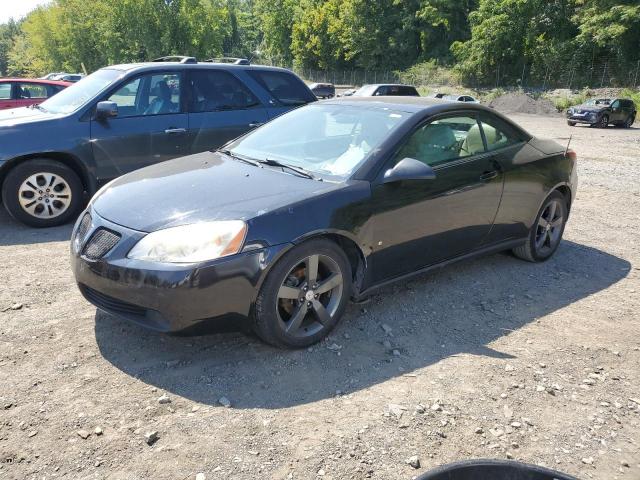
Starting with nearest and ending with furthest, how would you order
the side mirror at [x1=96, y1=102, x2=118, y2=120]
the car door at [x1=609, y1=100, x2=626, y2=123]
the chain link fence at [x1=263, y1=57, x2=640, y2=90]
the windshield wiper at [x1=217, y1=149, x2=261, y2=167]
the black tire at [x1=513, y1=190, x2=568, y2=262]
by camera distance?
1. the windshield wiper at [x1=217, y1=149, x2=261, y2=167]
2. the black tire at [x1=513, y1=190, x2=568, y2=262]
3. the side mirror at [x1=96, y1=102, x2=118, y2=120]
4. the car door at [x1=609, y1=100, x2=626, y2=123]
5. the chain link fence at [x1=263, y1=57, x2=640, y2=90]

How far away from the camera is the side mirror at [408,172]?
3.73m

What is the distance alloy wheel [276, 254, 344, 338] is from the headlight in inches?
17.0

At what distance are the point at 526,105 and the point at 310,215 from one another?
37.6m

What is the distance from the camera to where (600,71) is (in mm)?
41656

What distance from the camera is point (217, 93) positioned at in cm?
695

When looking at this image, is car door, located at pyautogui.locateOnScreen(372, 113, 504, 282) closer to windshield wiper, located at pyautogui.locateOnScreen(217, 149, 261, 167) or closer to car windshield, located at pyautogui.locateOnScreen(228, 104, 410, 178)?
car windshield, located at pyautogui.locateOnScreen(228, 104, 410, 178)

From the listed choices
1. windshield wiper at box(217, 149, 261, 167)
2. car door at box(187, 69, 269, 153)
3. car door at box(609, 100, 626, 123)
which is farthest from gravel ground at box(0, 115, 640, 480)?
car door at box(609, 100, 626, 123)

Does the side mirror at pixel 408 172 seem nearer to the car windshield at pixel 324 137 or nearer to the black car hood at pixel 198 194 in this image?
the car windshield at pixel 324 137

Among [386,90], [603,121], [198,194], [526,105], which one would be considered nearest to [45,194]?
[198,194]

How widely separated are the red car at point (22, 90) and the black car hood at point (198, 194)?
31.1ft

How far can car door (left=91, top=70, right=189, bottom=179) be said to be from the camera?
6.16 m

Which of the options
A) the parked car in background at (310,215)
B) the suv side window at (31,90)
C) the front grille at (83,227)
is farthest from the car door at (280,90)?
the suv side window at (31,90)

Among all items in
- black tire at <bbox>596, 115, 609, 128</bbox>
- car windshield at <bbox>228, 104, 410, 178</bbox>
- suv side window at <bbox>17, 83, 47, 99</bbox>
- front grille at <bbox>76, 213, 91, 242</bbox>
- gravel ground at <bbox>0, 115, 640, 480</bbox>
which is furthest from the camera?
black tire at <bbox>596, 115, 609, 128</bbox>

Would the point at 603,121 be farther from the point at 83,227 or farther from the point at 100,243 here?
the point at 100,243
